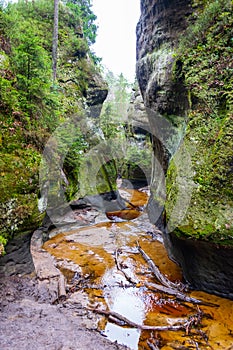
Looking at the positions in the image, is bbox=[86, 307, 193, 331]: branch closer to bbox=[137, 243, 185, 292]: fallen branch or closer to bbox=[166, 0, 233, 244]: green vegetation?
bbox=[137, 243, 185, 292]: fallen branch

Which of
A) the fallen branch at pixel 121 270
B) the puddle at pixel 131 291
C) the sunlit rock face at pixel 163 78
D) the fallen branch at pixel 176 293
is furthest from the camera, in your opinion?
the sunlit rock face at pixel 163 78

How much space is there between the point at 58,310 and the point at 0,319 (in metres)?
1.15

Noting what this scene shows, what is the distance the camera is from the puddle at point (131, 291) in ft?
15.1

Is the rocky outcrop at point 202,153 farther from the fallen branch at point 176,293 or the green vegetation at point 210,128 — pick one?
the fallen branch at point 176,293

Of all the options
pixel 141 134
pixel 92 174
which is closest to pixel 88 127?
pixel 92 174

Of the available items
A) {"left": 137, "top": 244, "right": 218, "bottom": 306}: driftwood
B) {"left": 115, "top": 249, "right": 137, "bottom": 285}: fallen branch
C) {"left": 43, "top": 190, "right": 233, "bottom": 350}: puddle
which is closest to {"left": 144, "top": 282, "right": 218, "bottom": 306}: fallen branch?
{"left": 137, "top": 244, "right": 218, "bottom": 306}: driftwood

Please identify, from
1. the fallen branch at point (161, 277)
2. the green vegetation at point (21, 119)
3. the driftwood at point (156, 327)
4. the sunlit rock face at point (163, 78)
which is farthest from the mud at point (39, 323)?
the sunlit rock face at point (163, 78)

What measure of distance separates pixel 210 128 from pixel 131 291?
4829 mm

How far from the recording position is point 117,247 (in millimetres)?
9516

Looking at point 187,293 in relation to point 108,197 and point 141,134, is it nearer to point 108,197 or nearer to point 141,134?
point 108,197

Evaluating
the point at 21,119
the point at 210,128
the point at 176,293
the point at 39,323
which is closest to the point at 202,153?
the point at 210,128

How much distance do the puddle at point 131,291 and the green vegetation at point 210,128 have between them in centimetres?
177

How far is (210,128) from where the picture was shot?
6.15 m

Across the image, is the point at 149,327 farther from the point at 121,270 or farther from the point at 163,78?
the point at 163,78
